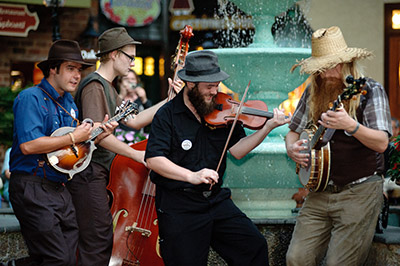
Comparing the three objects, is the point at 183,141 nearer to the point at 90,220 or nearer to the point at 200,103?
the point at 200,103

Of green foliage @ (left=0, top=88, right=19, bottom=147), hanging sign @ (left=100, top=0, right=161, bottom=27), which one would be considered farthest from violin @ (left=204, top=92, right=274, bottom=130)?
hanging sign @ (left=100, top=0, right=161, bottom=27)

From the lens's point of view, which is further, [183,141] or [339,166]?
[339,166]

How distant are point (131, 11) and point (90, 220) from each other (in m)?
9.67

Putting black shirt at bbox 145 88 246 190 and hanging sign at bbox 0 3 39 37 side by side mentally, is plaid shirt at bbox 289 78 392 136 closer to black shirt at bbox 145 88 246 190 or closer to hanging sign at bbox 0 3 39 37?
black shirt at bbox 145 88 246 190

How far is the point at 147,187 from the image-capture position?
4.77m

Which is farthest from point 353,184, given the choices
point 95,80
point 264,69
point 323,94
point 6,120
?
point 6,120

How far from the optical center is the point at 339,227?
4.26 meters

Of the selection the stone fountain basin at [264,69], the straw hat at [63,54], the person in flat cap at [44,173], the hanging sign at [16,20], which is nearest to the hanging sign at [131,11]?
the hanging sign at [16,20]

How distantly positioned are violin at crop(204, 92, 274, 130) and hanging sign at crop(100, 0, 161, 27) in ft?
32.2

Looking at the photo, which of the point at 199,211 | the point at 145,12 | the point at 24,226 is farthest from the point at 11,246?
the point at 145,12

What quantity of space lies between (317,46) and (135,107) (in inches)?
52.9

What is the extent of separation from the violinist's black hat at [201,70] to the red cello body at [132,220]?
0.88m

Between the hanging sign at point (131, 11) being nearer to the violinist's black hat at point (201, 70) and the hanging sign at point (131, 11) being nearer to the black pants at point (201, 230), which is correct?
the violinist's black hat at point (201, 70)

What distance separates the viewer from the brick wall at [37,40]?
1270 cm
